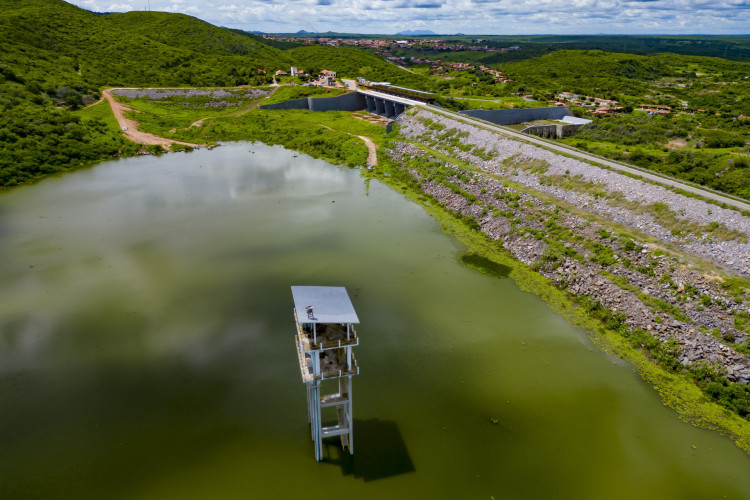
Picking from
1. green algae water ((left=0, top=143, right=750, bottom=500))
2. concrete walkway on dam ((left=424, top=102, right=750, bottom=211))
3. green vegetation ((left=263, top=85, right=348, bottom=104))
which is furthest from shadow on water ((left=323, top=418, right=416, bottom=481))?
green vegetation ((left=263, top=85, right=348, bottom=104))

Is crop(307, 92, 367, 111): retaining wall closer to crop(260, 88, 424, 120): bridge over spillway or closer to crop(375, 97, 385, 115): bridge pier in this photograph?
crop(260, 88, 424, 120): bridge over spillway

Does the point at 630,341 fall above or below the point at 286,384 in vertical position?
below

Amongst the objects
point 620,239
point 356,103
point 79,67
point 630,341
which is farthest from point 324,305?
point 79,67

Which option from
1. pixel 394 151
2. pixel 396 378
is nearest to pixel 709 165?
pixel 394 151

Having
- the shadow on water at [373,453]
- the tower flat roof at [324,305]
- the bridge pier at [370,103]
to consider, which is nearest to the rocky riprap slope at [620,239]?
the shadow on water at [373,453]

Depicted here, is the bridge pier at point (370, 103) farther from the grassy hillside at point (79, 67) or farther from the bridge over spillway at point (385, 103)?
the grassy hillside at point (79, 67)

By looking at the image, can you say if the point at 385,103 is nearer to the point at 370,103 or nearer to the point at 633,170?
the point at 370,103
